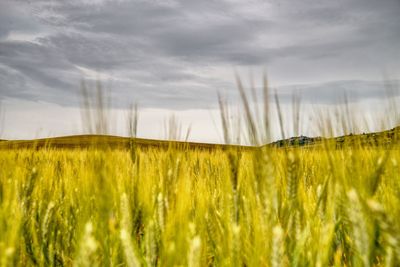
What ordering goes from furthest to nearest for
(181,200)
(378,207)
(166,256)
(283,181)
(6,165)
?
(6,165) < (283,181) < (181,200) < (166,256) < (378,207)

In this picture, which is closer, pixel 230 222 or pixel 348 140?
pixel 230 222

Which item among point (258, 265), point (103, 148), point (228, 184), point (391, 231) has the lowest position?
point (258, 265)

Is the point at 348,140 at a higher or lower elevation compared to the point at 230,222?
higher

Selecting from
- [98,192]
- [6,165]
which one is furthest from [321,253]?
[6,165]

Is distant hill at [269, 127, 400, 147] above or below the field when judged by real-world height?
above

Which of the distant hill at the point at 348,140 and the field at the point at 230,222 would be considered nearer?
the field at the point at 230,222

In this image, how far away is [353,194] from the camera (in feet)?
3.05

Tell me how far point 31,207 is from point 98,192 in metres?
0.71

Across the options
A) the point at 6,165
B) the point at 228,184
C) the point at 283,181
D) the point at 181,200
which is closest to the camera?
the point at 181,200

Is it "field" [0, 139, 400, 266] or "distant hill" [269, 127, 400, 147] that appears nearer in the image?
"field" [0, 139, 400, 266]

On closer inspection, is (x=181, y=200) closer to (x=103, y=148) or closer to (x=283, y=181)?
(x=103, y=148)

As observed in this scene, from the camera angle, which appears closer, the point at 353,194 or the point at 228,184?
the point at 353,194

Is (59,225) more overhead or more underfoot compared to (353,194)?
more underfoot

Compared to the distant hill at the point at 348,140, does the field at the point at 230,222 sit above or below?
below
